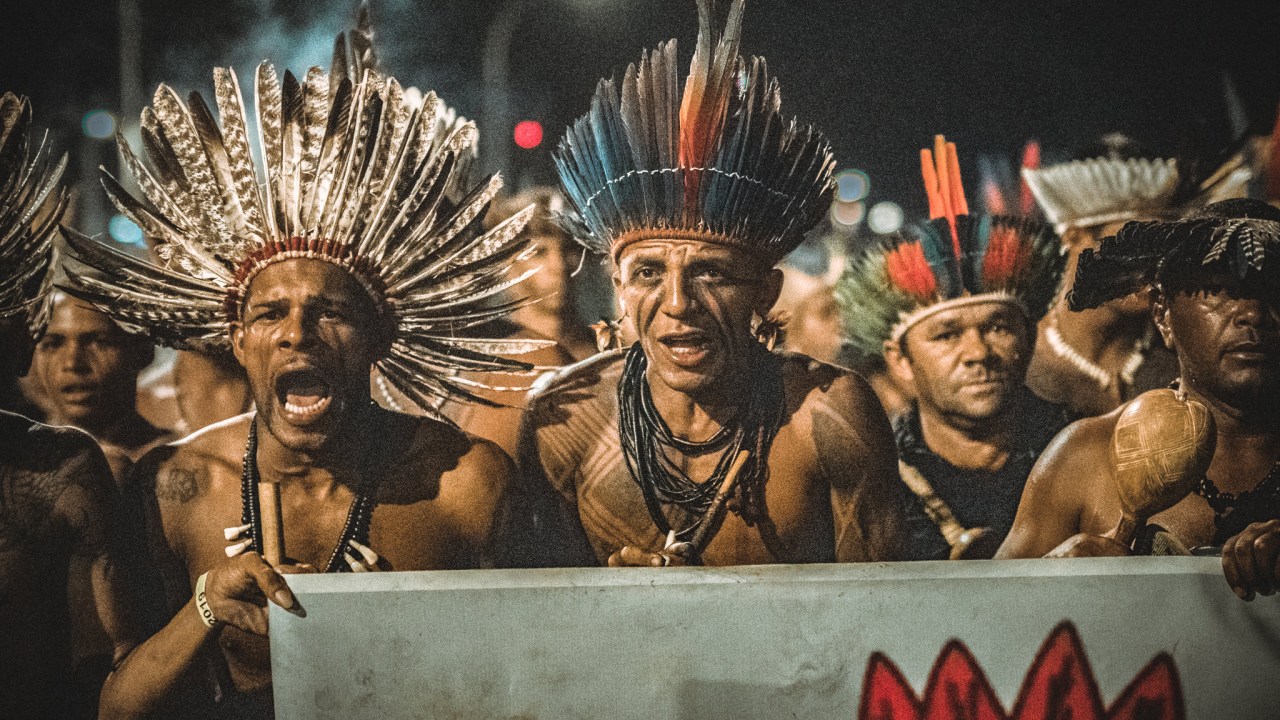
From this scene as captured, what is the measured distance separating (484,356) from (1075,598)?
195 centimetres

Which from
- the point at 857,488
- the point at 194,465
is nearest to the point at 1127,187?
the point at 857,488

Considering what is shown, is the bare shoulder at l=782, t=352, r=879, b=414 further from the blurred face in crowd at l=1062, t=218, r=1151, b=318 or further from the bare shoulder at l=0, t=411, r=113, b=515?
the bare shoulder at l=0, t=411, r=113, b=515

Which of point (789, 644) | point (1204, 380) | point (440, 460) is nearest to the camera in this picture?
point (789, 644)

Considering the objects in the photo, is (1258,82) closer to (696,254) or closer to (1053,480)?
(1053,480)

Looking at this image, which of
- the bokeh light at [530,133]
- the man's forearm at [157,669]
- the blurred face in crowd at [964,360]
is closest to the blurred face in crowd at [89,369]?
the man's forearm at [157,669]

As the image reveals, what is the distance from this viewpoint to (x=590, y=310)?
332 cm

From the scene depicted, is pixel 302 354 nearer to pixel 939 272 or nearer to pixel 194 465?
pixel 194 465

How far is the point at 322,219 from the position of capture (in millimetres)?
3209

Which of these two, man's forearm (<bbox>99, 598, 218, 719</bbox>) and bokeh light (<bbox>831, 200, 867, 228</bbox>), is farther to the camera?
bokeh light (<bbox>831, 200, 867, 228</bbox>)

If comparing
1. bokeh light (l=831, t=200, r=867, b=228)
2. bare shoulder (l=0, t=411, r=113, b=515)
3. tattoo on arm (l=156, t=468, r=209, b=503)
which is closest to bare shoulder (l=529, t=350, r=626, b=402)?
bokeh light (l=831, t=200, r=867, b=228)

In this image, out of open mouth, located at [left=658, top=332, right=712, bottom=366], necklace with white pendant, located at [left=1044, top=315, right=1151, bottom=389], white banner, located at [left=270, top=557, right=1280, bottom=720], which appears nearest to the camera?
white banner, located at [left=270, top=557, right=1280, bottom=720]

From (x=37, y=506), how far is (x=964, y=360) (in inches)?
115

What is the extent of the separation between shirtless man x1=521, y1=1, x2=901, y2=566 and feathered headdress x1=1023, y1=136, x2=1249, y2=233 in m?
0.74

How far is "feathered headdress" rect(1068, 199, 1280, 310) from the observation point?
3.34 meters
